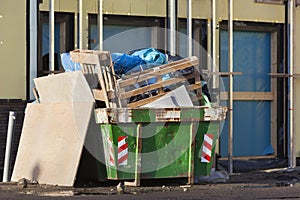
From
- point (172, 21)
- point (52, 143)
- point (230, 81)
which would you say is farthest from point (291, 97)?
point (52, 143)

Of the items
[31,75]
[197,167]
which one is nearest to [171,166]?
[197,167]

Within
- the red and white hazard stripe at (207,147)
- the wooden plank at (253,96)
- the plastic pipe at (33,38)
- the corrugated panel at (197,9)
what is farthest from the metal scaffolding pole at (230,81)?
the plastic pipe at (33,38)

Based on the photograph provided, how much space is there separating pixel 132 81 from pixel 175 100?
2.49 ft

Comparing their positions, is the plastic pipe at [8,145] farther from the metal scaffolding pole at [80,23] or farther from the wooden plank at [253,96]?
the wooden plank at [253,96]

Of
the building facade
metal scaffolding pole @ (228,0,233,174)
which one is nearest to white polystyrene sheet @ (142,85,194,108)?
the building facade

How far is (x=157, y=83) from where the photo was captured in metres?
12.3

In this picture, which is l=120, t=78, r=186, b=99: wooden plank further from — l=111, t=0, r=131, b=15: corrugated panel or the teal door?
the teal door

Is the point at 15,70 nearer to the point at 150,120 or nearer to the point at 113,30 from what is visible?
the point at 113,30

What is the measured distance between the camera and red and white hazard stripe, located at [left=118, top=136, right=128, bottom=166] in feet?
38.9

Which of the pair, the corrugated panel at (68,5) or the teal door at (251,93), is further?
the teal door at (251,93)

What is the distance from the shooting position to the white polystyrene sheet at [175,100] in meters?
12.1

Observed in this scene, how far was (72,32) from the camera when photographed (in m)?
15.2

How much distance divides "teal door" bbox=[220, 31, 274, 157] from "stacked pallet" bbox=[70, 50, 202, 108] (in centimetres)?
410

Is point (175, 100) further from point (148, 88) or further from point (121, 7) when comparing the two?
point (121, 7)
